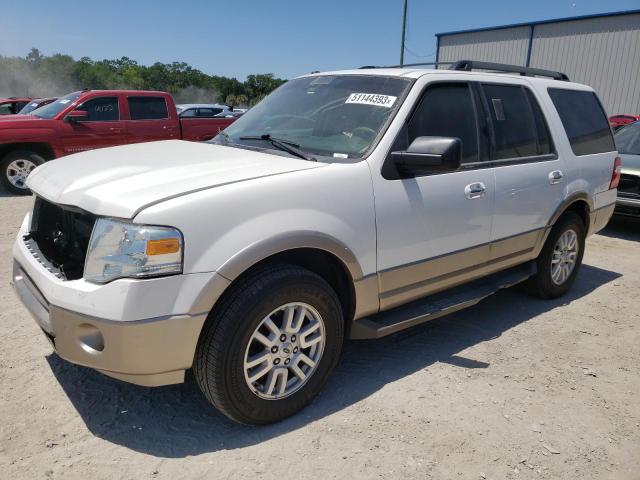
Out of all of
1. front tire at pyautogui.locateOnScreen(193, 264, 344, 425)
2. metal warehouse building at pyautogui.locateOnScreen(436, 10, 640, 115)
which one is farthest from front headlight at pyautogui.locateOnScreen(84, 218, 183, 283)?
metal warehouse building at pyautogui.locateOnScreen(436, 10, 640, 115)

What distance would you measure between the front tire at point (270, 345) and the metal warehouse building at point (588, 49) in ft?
90.3

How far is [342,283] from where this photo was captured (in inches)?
118

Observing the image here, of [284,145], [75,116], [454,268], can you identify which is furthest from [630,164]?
[75,116]

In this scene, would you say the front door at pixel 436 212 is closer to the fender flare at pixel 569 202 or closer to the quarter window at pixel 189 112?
the fender flare at pixel 569 202

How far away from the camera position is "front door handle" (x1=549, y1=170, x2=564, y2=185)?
4.16 metres

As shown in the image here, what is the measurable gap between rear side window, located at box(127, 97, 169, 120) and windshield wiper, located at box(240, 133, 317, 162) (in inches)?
291

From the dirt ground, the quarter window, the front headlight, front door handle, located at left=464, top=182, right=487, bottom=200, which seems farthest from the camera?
the quarter window

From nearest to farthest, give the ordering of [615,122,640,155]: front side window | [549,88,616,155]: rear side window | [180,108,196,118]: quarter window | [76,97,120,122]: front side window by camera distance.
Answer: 1. [549,88,616,155]: rear side window
2. [615,122,640,155]: front side window
3. [76,97,120,122]: front side window
4. [180,108,196,118]: quarter window

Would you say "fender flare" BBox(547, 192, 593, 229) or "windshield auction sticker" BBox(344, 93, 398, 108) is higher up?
"windshield auction sticker" BBox(344, 93, 398, 108)

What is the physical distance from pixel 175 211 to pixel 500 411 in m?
2.12

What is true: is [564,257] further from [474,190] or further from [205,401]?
[205,401]

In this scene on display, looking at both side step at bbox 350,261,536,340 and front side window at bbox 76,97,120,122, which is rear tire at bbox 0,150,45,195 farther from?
side step at bbox 350,261,536,340

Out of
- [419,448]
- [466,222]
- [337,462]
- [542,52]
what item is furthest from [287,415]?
[542,52]

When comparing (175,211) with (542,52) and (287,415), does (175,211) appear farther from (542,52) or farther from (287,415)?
(542,52)
